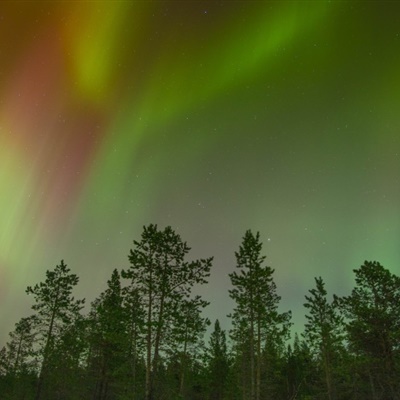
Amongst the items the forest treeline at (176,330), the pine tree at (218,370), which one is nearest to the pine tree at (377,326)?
the forest treeline at (176,330)

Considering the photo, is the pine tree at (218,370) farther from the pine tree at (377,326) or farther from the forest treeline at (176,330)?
the pine tree at (377,326)

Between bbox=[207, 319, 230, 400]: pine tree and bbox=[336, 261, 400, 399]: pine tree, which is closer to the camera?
bbox=[336, 261, 400, 399]: pine tree

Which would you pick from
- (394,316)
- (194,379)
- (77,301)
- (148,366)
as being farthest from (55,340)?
(394,316)

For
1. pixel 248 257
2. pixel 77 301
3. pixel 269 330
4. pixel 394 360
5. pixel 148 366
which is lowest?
pixel 148 366

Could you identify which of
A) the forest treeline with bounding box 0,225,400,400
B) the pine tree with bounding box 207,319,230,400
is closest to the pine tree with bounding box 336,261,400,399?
the forest treeline with bounding box 0,225,400,400

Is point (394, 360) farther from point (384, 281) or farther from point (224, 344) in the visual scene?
point (224, 344)

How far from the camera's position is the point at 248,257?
31641 millimetres

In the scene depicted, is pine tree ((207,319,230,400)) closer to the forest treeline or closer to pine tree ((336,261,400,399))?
the forest treeline

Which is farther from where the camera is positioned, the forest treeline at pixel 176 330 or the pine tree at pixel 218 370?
the pine tree at pixel 218 370

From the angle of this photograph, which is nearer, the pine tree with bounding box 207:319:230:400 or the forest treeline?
the forest treeline

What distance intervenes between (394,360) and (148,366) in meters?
20.9

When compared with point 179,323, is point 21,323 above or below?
above

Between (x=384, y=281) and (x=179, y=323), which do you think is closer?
(x=179, y=323)

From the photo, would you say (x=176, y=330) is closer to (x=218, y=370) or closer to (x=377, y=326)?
(x=377, y=326)
